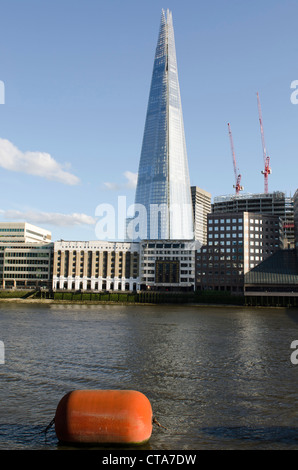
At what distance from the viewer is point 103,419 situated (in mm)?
20688

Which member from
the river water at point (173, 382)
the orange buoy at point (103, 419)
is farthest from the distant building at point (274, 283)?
the orange buoy at point (103, 419)

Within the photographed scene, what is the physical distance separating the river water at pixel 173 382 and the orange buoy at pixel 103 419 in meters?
2.05

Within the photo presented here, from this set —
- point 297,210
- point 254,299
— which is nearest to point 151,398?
point 254,299

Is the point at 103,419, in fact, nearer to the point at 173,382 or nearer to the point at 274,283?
the point at 173,382

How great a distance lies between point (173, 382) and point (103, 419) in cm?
1780

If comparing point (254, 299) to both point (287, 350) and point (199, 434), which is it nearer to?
point (287, 350)

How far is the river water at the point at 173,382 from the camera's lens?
2445cm

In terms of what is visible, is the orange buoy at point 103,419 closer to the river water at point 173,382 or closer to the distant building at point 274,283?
the river water at point 173,382

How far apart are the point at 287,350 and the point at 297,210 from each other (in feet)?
499

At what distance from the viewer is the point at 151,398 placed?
105 ft

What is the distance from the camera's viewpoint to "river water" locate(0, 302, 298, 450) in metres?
24.5

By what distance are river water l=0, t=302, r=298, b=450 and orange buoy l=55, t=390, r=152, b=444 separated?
6.74 ft

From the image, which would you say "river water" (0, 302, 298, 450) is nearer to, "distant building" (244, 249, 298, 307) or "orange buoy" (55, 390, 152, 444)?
"orange buoy" (55, 390, 152, 444)
